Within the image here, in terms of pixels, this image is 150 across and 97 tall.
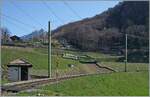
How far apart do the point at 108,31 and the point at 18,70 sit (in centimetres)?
7253

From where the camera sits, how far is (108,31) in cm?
10150

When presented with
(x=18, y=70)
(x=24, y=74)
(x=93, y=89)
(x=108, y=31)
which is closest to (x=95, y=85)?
(x=93, y=89)

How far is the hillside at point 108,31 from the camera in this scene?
95.9m

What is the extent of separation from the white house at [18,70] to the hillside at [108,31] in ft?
195

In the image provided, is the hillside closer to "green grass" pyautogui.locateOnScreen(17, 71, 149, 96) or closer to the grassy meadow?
the grassy meadow

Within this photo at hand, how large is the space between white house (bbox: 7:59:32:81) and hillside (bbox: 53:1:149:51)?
59.4 meters

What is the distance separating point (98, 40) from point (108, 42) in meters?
2.81

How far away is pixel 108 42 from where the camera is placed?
10694 cm

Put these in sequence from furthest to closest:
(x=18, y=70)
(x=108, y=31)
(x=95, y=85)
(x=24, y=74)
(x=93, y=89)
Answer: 1. (x=108, y=31)
2. (x=24, y=74)
3. (x=18, y=70)
4. (x=95, y=85)
5. (x=93, y=89)

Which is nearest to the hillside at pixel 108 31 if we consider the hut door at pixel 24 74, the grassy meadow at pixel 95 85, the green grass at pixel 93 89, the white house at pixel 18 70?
the grassy meadow at pixel 95 85

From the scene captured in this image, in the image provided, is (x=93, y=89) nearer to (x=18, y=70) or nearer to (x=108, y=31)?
(x=18, y=70)

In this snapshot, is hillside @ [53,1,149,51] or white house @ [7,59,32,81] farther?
hillside @ [53,1,149,51]

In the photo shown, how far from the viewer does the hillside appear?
95875mm

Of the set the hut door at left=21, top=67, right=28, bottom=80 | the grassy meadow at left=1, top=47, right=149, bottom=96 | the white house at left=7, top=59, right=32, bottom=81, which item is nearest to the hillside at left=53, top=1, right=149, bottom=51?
the grassy meadow at left=1, top=47, right=149, bottom=96
